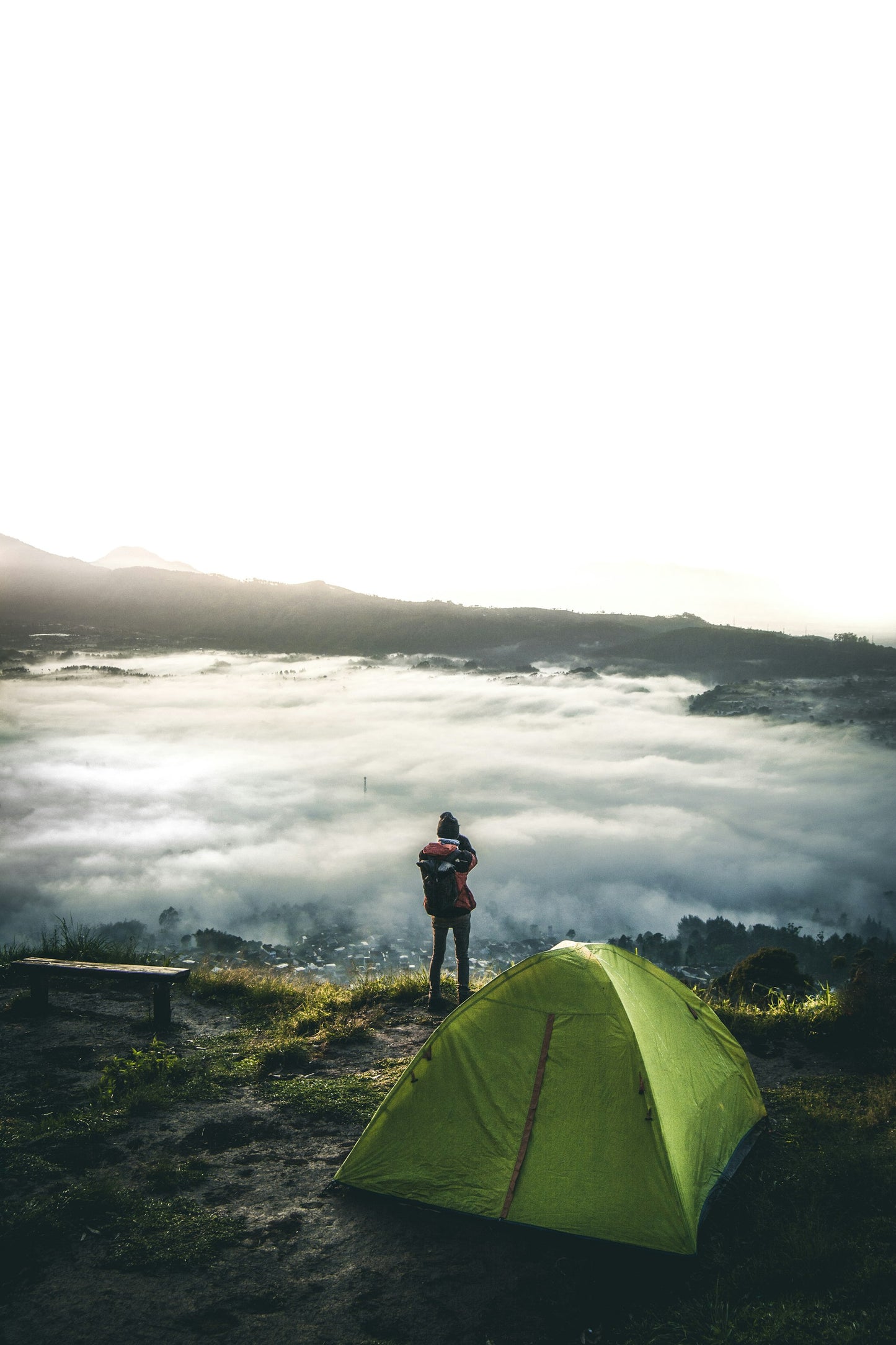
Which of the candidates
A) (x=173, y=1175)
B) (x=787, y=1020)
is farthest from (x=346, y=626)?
(x=173, y=1175)

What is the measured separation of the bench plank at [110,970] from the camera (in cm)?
911

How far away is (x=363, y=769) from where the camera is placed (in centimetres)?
14762

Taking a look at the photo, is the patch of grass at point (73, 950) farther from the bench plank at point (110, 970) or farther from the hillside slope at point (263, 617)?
the hillside slope at point (263, 617)

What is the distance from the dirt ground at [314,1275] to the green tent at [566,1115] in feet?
0.65

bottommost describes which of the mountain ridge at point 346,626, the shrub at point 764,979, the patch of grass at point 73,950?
the patch of grass at point 73,950

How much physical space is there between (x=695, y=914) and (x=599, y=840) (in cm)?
2470

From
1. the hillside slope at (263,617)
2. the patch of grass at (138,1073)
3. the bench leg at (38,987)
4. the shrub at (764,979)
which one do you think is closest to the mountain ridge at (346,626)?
the hillside slope at (263,617)

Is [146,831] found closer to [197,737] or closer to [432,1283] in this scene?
[197,737]

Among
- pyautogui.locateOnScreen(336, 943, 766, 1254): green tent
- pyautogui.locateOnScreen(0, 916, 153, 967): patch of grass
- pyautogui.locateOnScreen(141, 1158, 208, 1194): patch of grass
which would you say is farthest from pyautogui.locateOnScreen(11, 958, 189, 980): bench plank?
pyautogui.locateOnScreen(336, 943, 766, 1254): green tent

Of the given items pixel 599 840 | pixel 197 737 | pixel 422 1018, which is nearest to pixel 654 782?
pixel 599 840

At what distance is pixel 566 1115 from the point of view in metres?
5.74

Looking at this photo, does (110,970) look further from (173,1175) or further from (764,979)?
(764,979)

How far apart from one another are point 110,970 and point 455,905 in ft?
14.3

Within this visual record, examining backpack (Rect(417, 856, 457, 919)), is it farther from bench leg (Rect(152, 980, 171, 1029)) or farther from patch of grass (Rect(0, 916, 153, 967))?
patch of grass (Rect(0, 916, 153, 967))
